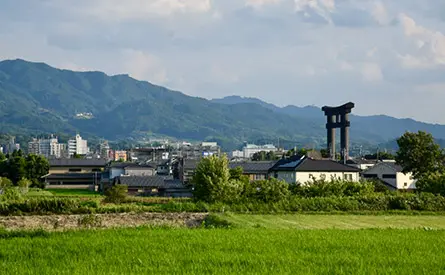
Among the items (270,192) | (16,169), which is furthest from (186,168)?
(270,192)

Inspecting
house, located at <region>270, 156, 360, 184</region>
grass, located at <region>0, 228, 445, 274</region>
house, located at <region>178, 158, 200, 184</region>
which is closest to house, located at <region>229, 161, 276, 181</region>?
house, located at <region>178, 158, 200, 184</region>

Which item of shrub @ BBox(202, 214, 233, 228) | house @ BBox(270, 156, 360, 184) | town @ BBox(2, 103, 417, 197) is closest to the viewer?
shrub @ BBox(202, 214, 233, 228)

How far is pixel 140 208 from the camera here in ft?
97.9

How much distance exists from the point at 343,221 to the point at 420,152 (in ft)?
81.4

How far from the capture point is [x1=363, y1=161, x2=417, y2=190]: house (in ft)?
189

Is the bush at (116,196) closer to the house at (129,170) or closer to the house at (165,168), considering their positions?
the house at (129,170)

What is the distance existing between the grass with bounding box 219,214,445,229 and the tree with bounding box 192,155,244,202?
8.85 m

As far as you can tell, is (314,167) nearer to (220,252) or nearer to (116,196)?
(116,196)

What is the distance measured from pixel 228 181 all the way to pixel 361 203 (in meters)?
8.55

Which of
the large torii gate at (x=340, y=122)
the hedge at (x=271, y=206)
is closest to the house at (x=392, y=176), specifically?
the large torii gate at (x=340, y=122)

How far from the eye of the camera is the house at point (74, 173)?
6875 cm

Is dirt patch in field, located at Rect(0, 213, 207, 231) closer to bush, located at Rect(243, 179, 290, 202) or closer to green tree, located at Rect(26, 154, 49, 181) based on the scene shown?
bush, located at Rect(243, 179, 290, 202)

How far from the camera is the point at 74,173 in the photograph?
7188 cm

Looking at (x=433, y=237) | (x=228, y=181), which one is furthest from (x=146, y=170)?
(x=433, y=237)
